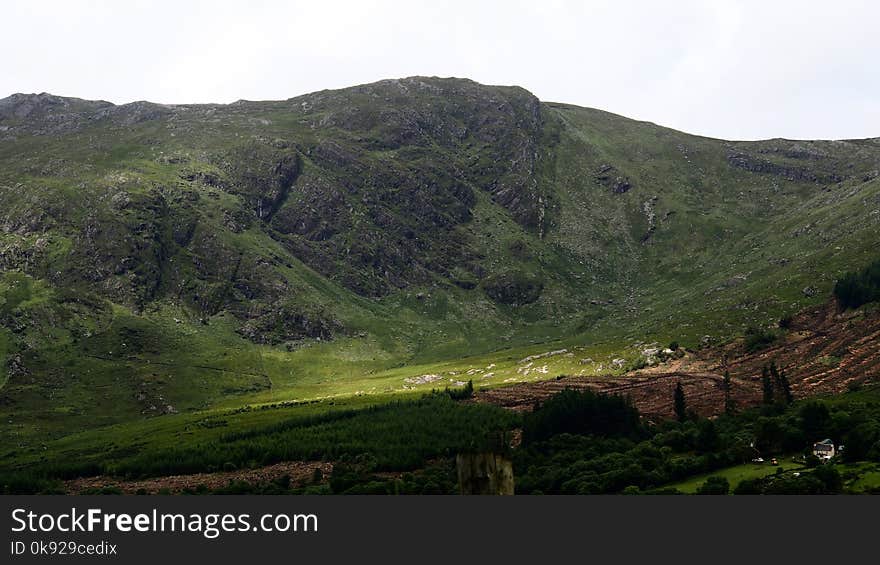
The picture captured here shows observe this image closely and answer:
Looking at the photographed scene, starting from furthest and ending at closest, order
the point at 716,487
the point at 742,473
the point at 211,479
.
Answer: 1. the point at 211,479
2. the point at 742,473
3. the point at 716,487

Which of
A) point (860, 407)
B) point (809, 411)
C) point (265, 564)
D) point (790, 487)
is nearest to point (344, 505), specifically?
point (265, 564)

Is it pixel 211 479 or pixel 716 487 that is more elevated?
pixel 716 487

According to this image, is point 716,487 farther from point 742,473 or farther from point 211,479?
point 211,479

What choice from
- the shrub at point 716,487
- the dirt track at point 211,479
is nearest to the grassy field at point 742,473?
the shrub at point 716,487

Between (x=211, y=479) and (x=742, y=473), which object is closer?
(x=742, y=473)

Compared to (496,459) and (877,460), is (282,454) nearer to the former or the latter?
(877,460)

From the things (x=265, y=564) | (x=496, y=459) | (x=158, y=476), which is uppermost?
(x=496, y=459)

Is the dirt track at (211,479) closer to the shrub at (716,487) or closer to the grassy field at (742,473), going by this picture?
the grassy field at (742,473)

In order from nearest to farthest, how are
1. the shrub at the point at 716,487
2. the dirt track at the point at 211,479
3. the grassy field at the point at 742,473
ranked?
the shrub at the point at 716,487 → the grassy field at the point at 742,473 → the dirt track at the point at 211,479

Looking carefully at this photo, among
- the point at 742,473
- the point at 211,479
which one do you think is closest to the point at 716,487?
the point at 742,473

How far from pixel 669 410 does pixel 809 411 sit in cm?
6769

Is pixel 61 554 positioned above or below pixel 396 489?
above

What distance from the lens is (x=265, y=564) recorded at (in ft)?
100

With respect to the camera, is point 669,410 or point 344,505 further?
point 669,410
